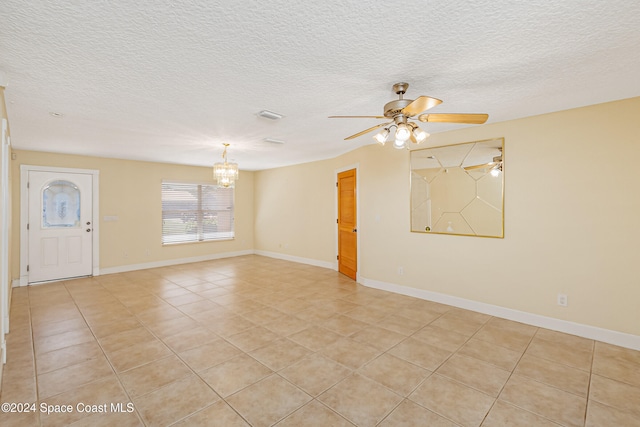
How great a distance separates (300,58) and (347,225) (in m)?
3.90

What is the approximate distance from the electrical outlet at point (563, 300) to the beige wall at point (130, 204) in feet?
23.1

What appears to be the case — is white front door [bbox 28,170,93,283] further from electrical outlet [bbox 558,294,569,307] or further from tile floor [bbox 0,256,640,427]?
electrical outlet [bbox 558,294,569,307]

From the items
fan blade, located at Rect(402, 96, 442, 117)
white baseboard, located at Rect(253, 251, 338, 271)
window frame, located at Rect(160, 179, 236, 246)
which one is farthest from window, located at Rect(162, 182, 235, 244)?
fan blade, located at Rect(402, 96, 442, 117)

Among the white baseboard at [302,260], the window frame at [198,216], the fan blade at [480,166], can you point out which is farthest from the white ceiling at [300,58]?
the white baseboard at [302,260]

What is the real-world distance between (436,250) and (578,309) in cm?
160

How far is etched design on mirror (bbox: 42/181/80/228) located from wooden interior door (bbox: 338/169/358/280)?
5.17 meters

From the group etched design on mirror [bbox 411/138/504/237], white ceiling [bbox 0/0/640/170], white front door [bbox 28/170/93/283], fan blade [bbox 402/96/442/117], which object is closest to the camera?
white ceiling [bbox 0/0/640/170]

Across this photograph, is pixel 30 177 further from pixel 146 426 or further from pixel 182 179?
pixel 146 426

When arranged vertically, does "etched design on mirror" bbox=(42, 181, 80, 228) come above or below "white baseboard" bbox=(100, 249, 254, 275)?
above

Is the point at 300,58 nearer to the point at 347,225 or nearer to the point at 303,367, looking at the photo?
the point at 303,367

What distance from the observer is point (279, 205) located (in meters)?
7.54

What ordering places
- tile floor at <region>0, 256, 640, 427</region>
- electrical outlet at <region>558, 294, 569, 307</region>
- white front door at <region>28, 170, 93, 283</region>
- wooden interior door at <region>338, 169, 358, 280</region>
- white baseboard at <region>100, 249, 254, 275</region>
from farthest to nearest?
white baseboard at <region>100, 249, 254, 275</region>, wooden interior door at <region>338, 169, 358, 280</region>, white front door at <region>28, 170, 93, 283</region>, electrical outlet at <region>558, 294, 569, 307</region>, tile floor at <region>0, 256, 640, 427</region>

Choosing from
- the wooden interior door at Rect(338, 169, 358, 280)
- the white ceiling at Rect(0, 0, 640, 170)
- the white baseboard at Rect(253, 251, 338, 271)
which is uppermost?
the white ceiling at Rect(0, 0, 640, 170)

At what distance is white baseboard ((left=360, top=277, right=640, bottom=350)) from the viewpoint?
2.84 metres
